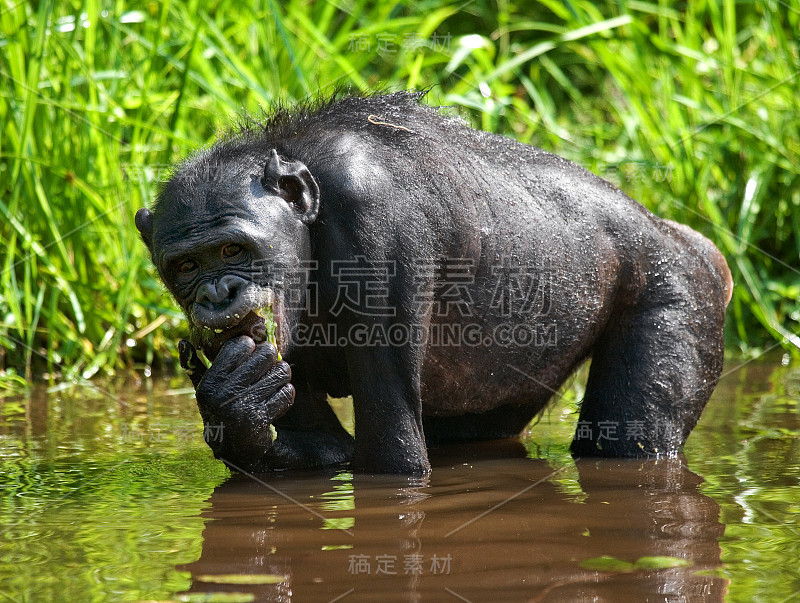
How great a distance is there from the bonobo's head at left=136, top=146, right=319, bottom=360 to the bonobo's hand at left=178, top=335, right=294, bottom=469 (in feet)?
0.25

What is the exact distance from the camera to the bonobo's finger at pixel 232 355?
3.39 metres

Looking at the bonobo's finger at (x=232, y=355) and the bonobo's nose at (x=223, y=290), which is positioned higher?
the bonobo's nose at (x=223, y=290)

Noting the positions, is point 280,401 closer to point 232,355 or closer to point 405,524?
point 232,355

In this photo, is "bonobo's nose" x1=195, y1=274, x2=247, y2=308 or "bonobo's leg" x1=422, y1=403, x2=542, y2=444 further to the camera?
"bonobo's leg" x1=422, y1=403, x2=542, y2=444

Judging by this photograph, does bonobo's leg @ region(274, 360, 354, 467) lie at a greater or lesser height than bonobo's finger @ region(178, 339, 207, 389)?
lesser

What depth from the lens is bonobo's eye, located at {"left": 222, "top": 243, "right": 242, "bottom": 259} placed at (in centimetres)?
342

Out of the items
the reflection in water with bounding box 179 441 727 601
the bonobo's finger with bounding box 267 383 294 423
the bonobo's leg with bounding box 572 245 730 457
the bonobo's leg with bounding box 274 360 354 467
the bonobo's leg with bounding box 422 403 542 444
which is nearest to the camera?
the reflection in water with bounding box 179 441 727 601

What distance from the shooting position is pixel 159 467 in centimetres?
382

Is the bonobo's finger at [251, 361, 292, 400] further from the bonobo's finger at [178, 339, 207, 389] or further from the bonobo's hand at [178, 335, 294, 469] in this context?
the bonobo's finger at [178, 339, 207, 389]

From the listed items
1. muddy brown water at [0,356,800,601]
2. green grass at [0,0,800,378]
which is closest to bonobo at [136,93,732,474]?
muddy brown water at [0,356,800,601]

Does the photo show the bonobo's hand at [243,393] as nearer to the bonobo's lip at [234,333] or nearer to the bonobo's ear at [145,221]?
the bonobo's lip at [234,333]

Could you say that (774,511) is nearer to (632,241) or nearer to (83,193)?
(632,241)

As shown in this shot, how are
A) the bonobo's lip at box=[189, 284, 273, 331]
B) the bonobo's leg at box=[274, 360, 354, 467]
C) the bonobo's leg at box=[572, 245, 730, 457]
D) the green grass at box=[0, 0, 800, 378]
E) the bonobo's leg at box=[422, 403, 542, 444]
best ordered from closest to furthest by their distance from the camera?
the bonobo's lip at box=[189, 284, 273, 331], the bonobo's leg at box=[274, 360, 354, 467], the bonobo's leg at box=[572, 245, 730, 457], the bonobo's leg at box=[422, 403, 542, 444], the green grass at box=[0, 0, 800, 378]

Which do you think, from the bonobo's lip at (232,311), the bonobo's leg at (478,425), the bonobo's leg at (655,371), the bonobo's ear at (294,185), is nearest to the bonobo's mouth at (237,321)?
the bonobo's lip at (232,311)
